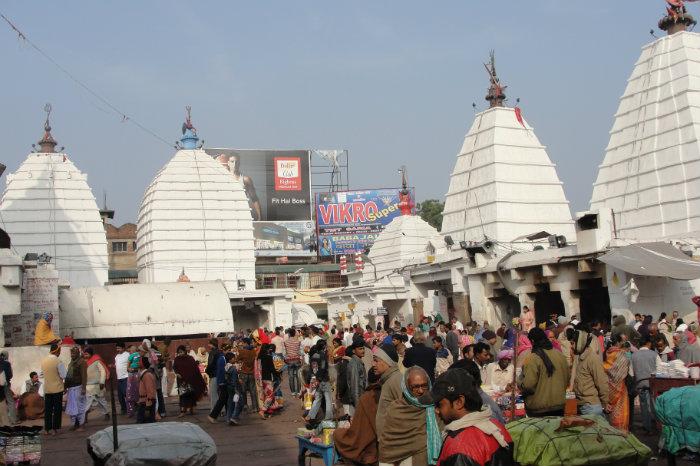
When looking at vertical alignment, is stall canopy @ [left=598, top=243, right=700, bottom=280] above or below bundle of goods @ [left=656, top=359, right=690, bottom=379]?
above

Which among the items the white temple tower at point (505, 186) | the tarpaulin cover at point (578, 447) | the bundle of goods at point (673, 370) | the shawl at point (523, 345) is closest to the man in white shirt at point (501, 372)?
the shawl at point (523, 345)

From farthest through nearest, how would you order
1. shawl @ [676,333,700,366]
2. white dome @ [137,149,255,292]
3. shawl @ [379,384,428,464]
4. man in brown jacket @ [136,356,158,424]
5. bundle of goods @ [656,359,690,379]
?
white dome @ [137,149,255,292], man in brown jacket @ [136,356,158,424], shawl @ [676,333,700,366], bundle of goods @ [656,359,690,379], shawl @ [379,384,428,464]

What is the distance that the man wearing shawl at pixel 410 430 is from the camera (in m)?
6.77

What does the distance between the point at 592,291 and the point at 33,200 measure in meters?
29.9

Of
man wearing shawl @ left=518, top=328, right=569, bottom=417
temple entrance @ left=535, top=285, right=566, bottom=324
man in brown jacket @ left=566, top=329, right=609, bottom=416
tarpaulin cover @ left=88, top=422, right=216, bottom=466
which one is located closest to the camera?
tarpaulin cover @ left=88, top=422, right=216, bottom=466

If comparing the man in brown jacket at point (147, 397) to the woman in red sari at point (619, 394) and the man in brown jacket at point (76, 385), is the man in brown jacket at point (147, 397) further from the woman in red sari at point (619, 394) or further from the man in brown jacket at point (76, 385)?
the woman in red sari at point (619, 394)

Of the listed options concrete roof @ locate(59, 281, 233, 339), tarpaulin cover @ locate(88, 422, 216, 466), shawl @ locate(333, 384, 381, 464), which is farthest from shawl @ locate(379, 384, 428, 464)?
concrete roof @ locate(59, 281, 233, 339)

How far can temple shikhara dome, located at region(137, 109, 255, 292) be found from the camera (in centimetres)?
4428

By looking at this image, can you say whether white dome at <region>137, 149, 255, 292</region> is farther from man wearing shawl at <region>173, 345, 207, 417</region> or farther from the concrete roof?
man wearing shawl at <region>173, 345, 207, 417</region>

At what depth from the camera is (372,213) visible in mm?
65875

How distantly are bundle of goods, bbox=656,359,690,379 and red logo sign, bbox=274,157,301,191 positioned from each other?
56008mm

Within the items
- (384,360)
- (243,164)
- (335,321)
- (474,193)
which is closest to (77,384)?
(384,360)

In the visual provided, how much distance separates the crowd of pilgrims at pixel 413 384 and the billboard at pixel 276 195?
4357 cm

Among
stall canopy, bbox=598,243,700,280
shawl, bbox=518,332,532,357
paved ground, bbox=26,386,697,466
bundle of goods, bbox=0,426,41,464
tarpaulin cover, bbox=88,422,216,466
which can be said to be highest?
stall canopy, bbox=598,243,700,280
